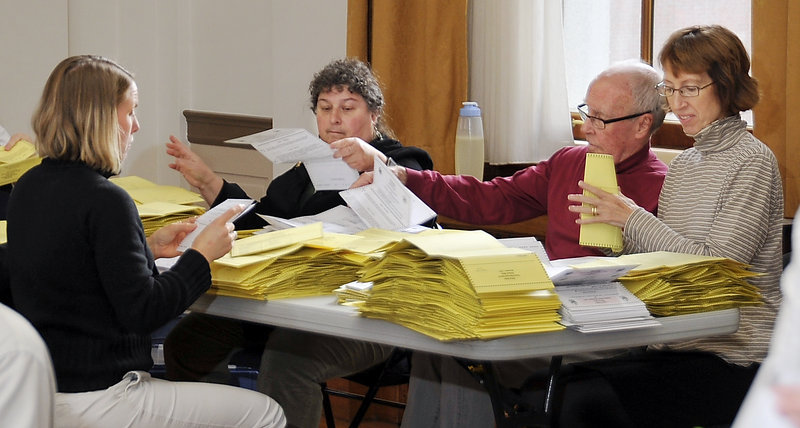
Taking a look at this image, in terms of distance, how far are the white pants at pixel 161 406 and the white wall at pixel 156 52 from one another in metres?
3.02

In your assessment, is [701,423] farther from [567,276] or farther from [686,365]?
[567,276]

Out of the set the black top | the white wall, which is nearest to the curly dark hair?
the black top

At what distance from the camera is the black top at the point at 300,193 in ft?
9.65

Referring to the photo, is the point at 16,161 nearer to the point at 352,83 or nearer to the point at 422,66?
the point at 352,83

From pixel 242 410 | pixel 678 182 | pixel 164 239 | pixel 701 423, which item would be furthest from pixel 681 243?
pixel 164 239

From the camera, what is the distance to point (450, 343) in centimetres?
174

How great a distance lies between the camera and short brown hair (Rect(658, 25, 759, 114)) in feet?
7.52

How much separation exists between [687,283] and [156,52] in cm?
389

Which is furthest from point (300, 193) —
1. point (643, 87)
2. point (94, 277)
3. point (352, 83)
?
point (94, 277)

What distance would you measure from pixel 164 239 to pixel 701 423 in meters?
1.27

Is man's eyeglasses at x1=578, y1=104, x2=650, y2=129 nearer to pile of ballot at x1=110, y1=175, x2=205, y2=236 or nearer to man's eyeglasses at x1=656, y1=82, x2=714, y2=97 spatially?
man's eyeglasses at x1=656, y1=82, x2=714, y2=97

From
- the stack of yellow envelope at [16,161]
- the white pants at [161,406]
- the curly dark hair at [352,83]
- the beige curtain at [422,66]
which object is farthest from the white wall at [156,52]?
the white pants at [161,406]

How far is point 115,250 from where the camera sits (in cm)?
185

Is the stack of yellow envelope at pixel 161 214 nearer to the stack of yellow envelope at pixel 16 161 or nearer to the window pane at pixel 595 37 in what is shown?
the stack of yellow envelope at pixel 16 161
